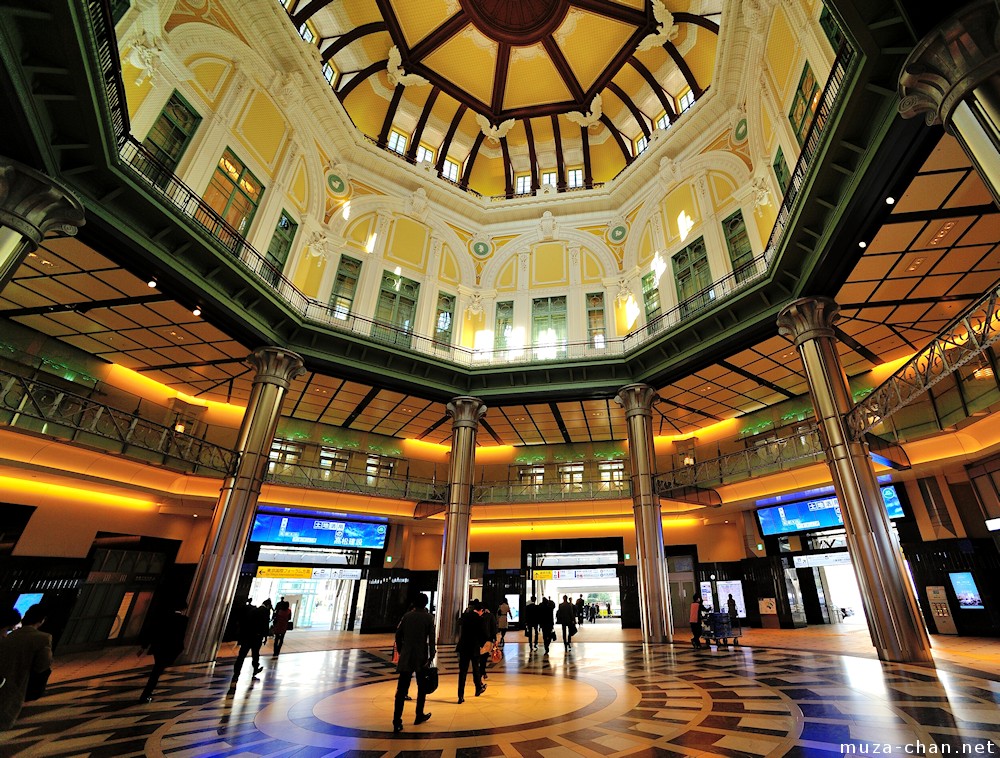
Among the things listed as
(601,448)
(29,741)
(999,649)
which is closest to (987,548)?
(999,649)

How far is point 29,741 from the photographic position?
16.7 ft

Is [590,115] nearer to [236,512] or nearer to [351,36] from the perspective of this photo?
[351,36]

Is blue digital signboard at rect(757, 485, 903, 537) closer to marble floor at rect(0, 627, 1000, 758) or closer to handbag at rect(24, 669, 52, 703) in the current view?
marble floor at rect(0, 627, 1000, 758)

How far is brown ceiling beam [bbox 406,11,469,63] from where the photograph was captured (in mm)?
22422

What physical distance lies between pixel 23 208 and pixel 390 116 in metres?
18.2

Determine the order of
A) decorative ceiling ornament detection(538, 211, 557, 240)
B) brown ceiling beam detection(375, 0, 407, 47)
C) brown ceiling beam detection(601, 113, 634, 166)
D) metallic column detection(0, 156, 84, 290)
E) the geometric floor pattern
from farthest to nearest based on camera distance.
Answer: brown ceiling beam detection(601, 113, 634, 166) → decorative ceiling ornament detection(538, 211, 557, 240) → brown ceiling beam detection(375, 0, 407, 47) → metallic column detection(0, 156, 84, 290) → the geometric floor pattern

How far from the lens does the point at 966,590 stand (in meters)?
14.4

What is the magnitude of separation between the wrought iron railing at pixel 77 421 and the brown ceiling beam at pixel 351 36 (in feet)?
53.5

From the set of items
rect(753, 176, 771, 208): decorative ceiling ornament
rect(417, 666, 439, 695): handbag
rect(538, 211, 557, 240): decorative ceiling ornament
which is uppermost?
rect(538, 211, 557, 240): decorative ceiling ornament

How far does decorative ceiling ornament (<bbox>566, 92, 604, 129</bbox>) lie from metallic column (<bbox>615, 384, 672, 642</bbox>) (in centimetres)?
1562

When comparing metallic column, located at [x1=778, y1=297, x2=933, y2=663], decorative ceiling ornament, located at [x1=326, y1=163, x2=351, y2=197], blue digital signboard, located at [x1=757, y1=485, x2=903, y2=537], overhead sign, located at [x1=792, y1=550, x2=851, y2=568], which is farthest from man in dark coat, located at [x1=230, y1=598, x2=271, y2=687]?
overhead sign, located at [x1=792, y1=550, x2=851, y2=568]

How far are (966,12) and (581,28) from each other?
21276mm

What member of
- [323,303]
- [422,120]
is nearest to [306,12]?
[422,120]

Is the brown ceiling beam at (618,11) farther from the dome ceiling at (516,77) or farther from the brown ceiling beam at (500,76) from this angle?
the brown ceiling beam at (500,76)
